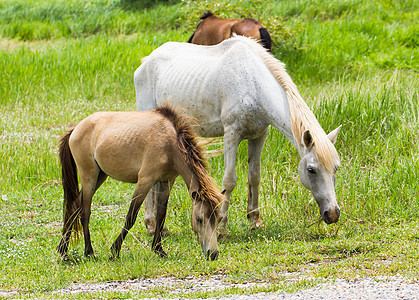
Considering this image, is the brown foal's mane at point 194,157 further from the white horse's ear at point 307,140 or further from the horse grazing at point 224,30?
the horse grazing at point 224,30

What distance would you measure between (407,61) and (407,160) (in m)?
6.85

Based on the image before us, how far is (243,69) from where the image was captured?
6121mm

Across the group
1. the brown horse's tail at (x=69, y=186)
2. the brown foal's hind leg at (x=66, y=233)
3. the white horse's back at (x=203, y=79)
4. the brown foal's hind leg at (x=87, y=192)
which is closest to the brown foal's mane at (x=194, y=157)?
the brown foal's hind leg at (x=87, y=192)

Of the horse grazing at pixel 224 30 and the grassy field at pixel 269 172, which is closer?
the grassy field at pixel 269 172

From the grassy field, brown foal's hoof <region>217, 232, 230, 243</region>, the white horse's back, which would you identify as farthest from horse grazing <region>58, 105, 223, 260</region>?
the white horse's back

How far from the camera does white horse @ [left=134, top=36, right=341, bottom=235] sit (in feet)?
18.0

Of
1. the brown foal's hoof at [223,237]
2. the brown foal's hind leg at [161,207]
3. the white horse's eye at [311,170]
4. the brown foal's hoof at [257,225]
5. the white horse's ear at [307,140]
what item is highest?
the white horse's ear at [307,140]

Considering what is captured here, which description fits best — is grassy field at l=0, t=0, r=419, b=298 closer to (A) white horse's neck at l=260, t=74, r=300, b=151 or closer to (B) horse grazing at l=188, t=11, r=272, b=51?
(A) white horse's neck at l=260, t=74, r=300, b=151

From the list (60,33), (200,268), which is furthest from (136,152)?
(60,33)

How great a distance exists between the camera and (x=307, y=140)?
5.46 metres

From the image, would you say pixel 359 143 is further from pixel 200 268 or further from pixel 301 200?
pixel 200 268

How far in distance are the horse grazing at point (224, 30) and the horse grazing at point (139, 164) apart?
5598mm

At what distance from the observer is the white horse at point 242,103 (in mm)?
5480

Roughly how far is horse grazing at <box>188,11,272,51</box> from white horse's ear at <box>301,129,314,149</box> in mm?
5217
